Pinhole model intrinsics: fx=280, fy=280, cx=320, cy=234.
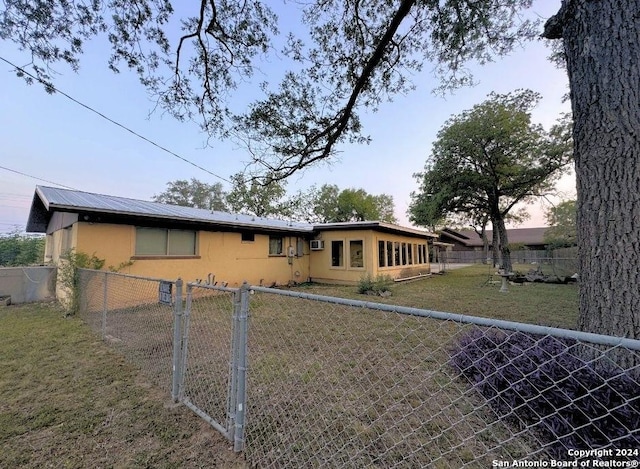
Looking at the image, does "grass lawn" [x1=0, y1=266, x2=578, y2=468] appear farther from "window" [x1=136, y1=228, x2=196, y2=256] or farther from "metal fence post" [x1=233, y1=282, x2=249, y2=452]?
"window" [x1=136, y1=228, x2=196, y2=256]

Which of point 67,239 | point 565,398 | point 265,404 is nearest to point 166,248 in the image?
point 67,239

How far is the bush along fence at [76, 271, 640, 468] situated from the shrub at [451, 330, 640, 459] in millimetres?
11

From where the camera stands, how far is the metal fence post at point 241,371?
1932mm

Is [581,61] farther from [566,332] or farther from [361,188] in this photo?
[361,188]

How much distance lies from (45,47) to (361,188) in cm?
3109

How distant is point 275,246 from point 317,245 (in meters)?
2.04

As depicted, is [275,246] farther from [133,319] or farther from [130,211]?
[133,319]

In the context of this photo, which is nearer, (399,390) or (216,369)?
(399,390)

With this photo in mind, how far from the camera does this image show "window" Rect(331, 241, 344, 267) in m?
12.4

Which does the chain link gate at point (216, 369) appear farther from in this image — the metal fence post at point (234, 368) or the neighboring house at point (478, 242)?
the neighboring house at point (478, 242)

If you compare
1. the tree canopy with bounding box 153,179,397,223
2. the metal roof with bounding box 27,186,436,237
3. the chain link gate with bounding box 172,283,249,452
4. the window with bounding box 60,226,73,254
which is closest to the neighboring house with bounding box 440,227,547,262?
the tree canopy with bounding box 153,179,397,223

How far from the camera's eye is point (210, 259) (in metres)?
9.07

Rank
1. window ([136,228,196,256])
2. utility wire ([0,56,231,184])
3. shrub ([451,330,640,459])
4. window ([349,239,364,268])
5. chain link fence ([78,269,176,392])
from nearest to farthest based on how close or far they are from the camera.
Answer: shrub ([451,330,640,459]) < chain link fence ([78,269,176,392]) < utility wire ([0,56,231,184]) < window ([136,228,196,256]) < window ([349,239,364,268])

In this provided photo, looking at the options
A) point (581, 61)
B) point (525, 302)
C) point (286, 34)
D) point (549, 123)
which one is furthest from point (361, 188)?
point (581, 61)
